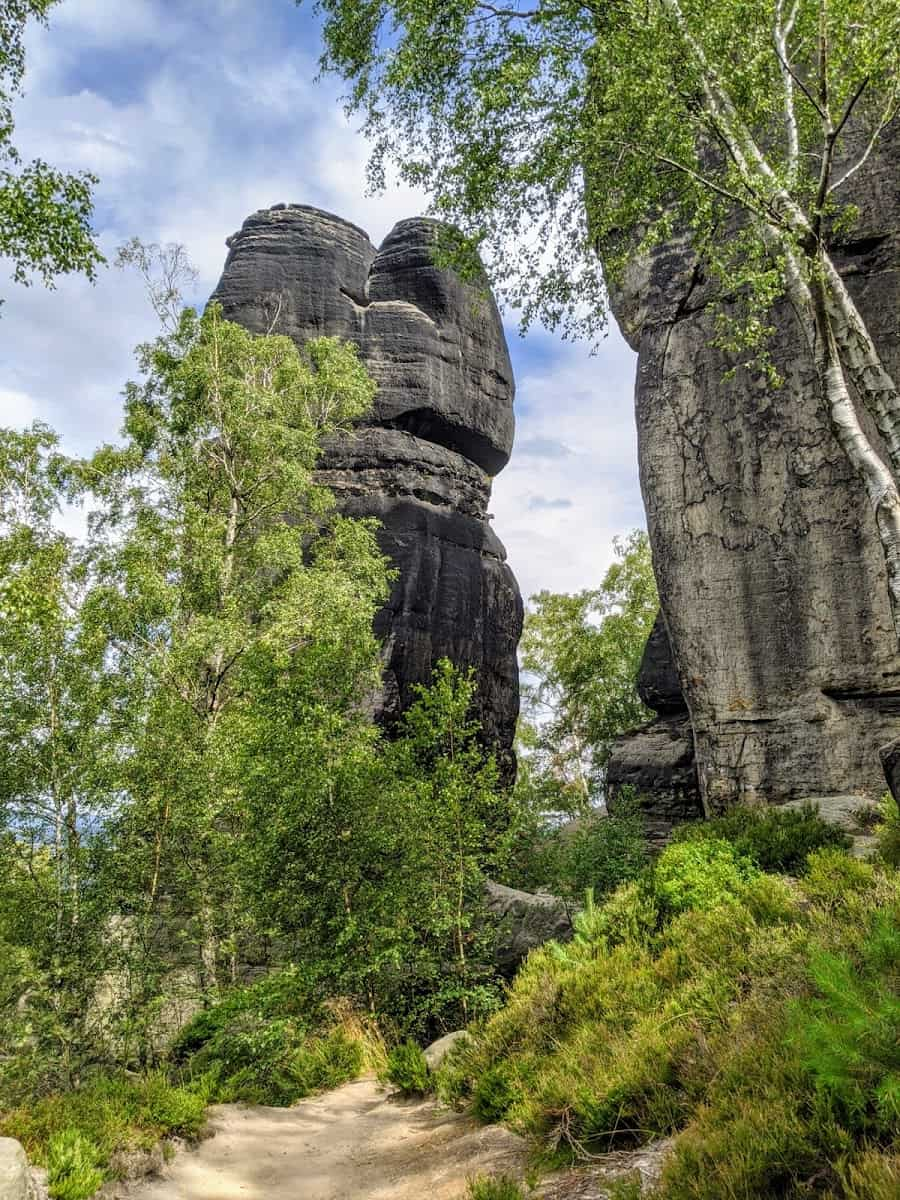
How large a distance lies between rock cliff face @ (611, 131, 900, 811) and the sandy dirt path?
830 cm

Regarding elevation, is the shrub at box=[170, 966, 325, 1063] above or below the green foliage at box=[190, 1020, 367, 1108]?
above

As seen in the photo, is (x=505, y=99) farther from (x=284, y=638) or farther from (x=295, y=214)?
(x=295, y=214)

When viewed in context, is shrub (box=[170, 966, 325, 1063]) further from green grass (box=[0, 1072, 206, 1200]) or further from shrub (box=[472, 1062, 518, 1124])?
shrub (box=[472, 1062, 518, 1124])

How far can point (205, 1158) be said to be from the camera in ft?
21.9

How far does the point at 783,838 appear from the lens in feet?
29.6

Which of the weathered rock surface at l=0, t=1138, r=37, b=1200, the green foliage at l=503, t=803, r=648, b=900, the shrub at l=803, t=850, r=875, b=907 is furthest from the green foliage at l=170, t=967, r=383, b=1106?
the shrub at l=803, t=850, r=875, b=907

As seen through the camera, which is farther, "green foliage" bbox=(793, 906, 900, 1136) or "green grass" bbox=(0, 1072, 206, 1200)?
"green grass" bbox=(0, 1072, 206, 1200)

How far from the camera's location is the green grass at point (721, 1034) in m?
3.49

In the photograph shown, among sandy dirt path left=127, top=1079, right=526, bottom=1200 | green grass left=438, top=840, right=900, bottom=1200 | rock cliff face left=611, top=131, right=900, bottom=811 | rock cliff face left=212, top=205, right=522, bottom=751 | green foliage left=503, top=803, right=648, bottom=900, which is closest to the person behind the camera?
green grass left=438, top=840, right=900, bottom=1200

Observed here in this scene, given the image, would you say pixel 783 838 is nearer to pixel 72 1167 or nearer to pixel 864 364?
pixel 864 364

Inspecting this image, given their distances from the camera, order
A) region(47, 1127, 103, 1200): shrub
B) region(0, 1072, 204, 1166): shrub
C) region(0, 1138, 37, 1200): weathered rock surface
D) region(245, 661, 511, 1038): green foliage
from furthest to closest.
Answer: region(245, 661, 511, 1038): green foliage, region(0, 1072, 204, 1166): shrub, region(47, 1127, 103, 1200): shrub, region(0, 1138, 37, 1200): weathered rock surface

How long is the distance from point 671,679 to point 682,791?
285 cm

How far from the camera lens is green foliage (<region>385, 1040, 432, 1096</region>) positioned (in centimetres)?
791

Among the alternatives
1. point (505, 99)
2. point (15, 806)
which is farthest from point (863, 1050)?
point (505, 99)
